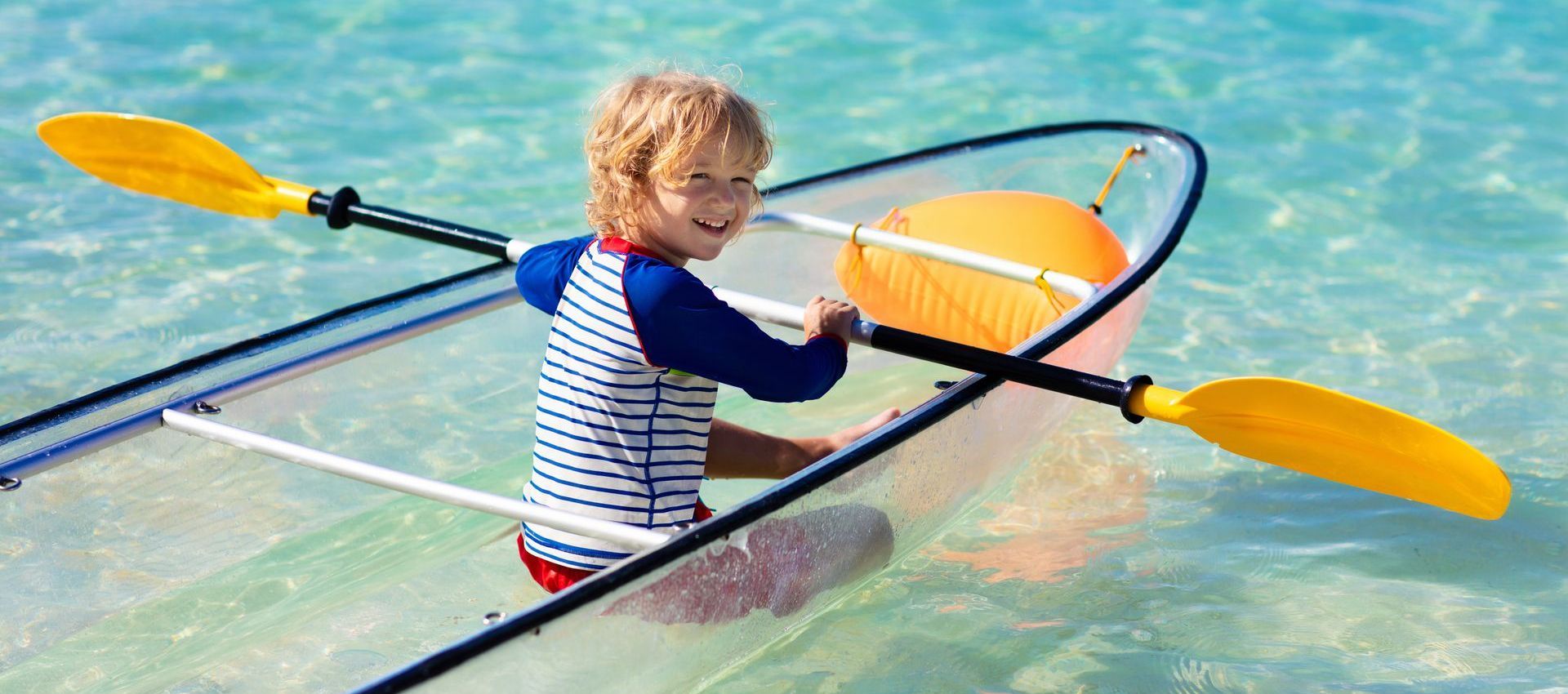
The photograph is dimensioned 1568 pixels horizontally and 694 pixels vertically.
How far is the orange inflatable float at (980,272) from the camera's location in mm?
2994

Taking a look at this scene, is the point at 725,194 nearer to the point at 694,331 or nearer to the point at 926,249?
the point at 694,331

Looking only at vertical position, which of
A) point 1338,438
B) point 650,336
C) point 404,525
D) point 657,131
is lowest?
point 404,525

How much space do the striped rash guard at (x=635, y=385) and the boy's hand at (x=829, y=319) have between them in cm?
8

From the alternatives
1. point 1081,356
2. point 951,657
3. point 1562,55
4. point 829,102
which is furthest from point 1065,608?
point 1562,55

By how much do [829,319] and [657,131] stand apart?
0.44 m

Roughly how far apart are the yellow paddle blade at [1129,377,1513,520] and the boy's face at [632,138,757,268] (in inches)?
28.3

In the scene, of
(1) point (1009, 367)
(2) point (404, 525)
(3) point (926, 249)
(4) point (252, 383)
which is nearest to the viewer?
(1) point (1009, 367)

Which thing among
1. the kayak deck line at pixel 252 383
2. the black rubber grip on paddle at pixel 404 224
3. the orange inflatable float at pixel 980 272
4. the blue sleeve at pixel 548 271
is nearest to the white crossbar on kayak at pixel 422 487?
the kayak deck line at pixel 252 383

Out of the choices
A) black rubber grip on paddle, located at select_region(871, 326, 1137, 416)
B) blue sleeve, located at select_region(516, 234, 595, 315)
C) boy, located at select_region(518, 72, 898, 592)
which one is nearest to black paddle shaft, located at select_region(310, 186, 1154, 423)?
black rubber grip on paddle, located at select_region(871, 326, 1137, 416)

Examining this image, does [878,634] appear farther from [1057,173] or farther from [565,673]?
[1057,173]

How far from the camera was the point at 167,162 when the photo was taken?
10.3 feet

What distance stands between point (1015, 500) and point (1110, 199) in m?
1.01

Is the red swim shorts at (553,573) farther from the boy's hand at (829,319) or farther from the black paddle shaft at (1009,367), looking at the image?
the black paddle shaft at (1009,367)

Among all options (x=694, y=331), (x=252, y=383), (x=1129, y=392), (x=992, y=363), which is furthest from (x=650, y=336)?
(x=252, y=383)
